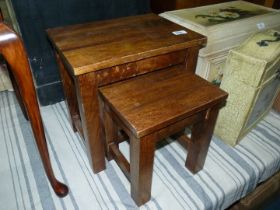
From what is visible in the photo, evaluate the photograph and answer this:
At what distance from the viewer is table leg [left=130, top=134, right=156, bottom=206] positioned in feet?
2.31

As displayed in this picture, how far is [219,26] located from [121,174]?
0.79 metres

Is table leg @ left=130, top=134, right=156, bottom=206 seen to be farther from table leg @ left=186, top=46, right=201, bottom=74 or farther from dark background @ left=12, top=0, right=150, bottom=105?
dark background @ left=12, top=0, right=150, bottom=105

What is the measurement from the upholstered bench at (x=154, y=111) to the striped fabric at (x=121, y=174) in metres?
0.12

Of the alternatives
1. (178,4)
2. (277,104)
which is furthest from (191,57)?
(178,4)

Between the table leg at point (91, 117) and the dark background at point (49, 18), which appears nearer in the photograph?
the table leg at point (91, 117)

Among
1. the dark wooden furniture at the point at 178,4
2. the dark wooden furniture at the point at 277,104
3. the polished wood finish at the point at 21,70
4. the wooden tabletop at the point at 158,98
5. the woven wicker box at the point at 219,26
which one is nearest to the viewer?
the polished wood finish at the point at 21,70

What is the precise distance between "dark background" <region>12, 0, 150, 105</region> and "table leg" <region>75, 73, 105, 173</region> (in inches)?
22.4

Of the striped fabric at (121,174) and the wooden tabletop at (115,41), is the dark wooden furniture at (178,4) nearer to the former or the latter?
the wooden tabletop at (115,41)

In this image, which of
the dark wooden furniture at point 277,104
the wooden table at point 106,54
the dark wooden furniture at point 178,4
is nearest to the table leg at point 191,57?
the wooden table at point 106,54

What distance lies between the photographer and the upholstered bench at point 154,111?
695mm

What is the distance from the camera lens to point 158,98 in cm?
77

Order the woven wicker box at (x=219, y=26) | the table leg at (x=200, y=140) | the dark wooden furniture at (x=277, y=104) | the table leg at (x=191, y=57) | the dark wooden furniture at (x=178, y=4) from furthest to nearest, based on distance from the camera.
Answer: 1. the dark wooden furniture at (x=178, y=4)
2. the dark wooden furniture at (x=277, y=104)
3. the woven wicker box at (x=219, y=26)
4. the table leg at (x=191, y=57)
5. the table leg at (x=200, y=140)

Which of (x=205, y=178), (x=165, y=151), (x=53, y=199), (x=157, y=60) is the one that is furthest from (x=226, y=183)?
(x=53, y=199)

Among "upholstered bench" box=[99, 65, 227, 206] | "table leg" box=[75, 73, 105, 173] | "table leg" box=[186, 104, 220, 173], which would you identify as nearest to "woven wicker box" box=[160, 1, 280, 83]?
"upholstered bench" box=[99, 65, 227, 206]
